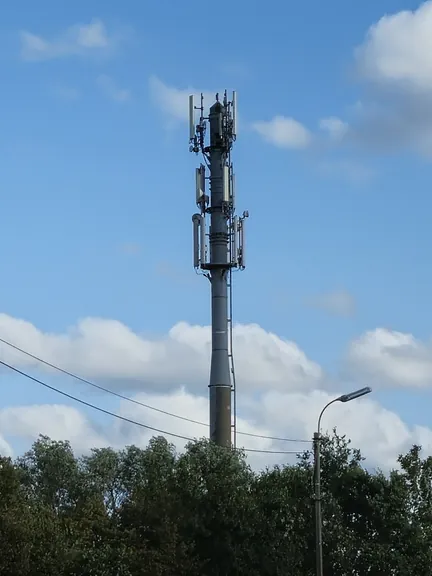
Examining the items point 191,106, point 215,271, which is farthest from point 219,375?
point 191,106

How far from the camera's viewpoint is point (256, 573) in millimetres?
48125

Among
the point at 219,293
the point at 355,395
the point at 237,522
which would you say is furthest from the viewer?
the point at 219,293

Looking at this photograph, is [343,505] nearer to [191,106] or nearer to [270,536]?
[270,536]

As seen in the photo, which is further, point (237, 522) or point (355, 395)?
point (237, 522)

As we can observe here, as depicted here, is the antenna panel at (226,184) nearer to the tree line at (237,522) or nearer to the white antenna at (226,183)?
the white antenna at (226,183)

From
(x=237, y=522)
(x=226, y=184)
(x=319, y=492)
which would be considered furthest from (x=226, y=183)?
(x=319, y=492)

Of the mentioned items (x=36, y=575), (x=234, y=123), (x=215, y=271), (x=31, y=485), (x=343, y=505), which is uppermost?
(x=234, y=123)

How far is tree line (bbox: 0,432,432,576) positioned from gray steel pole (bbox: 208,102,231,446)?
928 cm

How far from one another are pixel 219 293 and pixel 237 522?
18809 millimetres

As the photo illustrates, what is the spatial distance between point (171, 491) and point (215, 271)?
703 inches

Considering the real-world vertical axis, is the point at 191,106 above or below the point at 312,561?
above

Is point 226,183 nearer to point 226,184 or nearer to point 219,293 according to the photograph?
point 226,184

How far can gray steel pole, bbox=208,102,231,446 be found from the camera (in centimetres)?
6222

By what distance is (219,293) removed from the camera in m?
63.8
